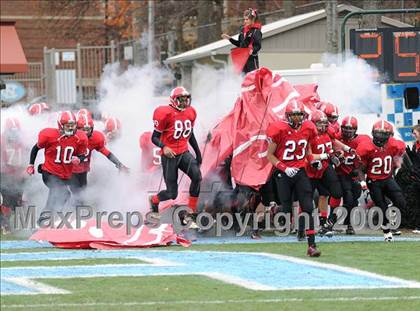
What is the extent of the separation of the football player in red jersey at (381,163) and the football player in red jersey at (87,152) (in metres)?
3.26

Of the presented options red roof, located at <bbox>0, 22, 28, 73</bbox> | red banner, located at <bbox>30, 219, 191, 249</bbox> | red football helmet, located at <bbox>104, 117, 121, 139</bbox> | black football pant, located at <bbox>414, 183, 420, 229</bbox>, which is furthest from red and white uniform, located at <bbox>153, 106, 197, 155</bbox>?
red roof, located at <bbox>0, 22, 28, 73</bbox>

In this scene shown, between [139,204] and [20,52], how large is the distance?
14.3 metres

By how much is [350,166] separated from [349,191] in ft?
1.10

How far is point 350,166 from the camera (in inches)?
580

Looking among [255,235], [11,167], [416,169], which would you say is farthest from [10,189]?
[416,169]

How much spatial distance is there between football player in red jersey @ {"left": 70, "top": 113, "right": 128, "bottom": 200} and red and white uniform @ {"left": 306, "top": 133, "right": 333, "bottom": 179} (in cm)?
256

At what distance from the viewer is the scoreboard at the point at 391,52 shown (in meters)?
16.9

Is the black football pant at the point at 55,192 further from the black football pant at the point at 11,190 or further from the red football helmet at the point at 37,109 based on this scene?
the red football helmet at the point at 37,109

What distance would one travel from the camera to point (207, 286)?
10156 millimetres

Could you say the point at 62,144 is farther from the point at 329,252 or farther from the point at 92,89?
the point at 92,89

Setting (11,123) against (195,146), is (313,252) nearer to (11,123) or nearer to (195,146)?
(195,146)

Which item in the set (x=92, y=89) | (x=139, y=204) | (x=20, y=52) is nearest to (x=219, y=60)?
(x=20, y=52)

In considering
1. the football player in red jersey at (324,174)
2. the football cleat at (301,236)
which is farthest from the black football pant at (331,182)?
the football cleat at (301,236)

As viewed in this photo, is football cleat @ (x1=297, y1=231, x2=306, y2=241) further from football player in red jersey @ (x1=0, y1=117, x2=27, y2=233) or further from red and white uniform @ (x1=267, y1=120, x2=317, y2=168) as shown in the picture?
football player in red jersey @ (x1=0, y1=117, x2=27, y2=233)
